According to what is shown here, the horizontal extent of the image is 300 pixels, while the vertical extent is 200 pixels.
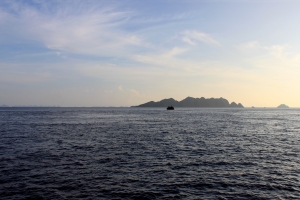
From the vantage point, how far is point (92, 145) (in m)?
40.6

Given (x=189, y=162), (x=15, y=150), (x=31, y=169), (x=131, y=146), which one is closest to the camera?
(x=31, y=169)

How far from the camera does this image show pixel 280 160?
3050 centimetres

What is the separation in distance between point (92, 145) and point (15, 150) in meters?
11.4

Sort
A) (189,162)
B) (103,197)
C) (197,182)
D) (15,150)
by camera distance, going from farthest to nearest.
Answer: (15,150), (189,162), (197,182), (103,197)

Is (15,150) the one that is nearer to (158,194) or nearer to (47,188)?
(47,188)

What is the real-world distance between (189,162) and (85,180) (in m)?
12.7

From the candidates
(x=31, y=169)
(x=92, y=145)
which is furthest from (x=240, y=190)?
(x=92, y=145)

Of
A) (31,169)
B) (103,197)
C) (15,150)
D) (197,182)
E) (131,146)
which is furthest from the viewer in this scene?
(131,146)

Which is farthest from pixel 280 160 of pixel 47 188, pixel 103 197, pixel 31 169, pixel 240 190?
pixel 31 169

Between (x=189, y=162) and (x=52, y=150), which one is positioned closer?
(x=189, y=162)

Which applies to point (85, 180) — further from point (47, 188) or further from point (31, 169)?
point (31, 169)

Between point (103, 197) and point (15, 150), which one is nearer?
point (103, 197)

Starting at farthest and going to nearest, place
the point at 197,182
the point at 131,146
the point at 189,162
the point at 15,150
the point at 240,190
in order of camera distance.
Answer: the point at 131,146, the point at 15,150, the point at 189,162, the point at 197,182, the point at 240,190

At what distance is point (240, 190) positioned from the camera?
20.0 meters
